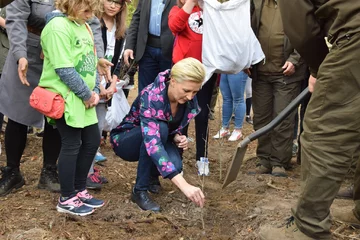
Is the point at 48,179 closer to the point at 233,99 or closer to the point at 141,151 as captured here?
the point at 141,151

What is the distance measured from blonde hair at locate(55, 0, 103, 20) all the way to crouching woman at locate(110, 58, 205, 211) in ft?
2.31

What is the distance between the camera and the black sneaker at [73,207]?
3.72 m

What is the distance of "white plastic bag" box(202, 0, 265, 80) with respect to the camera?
4582 millimetres

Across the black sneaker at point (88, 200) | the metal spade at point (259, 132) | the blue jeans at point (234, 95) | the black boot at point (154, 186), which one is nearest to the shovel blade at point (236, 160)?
the metal spade at point (259, 132)

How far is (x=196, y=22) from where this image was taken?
15.6ft

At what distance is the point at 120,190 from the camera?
444 centimetres

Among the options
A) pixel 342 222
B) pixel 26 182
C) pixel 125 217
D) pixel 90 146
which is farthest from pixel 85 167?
pixel 342 222

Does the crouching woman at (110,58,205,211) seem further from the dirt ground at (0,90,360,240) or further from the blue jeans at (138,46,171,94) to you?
the blue jeans at (138,46,171,94)

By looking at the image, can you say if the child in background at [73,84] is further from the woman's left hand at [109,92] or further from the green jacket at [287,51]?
the green jacket at [287,51]

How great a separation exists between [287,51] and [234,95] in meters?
2.22

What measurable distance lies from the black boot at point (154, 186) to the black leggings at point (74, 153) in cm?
65

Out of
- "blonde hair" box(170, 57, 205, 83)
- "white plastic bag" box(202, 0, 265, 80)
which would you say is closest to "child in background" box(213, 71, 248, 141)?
"white plastic bag" box(202, 0, 265, 80)

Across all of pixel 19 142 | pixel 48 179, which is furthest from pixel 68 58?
pixel 48 179

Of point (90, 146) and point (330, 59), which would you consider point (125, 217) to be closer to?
point (90, 146)
